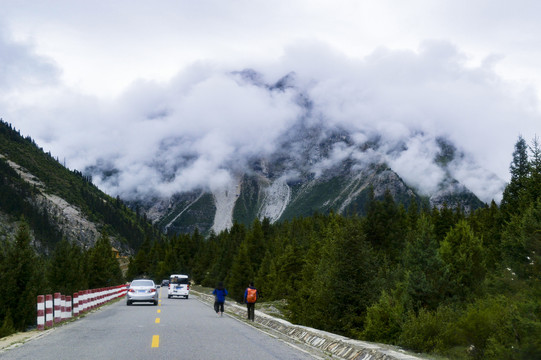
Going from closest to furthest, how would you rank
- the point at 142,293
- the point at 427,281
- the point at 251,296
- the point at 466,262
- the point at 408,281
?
the point at 251,296, the point at 408,281, the point at 427,281, the point at 142,293, the point at 466,262

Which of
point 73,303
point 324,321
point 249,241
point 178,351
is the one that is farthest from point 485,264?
point 249,241

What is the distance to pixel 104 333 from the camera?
53.5 feet

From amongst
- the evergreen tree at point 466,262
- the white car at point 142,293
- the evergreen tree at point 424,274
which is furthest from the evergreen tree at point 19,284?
the evergreen tree at point 466,262

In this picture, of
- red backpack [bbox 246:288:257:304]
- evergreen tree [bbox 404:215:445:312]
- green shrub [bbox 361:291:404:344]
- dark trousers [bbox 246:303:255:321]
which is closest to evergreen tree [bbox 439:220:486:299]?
evergreen tree [bbox 404:215:445:312]

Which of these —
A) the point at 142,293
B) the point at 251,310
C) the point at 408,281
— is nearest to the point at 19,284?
the point at 142,293

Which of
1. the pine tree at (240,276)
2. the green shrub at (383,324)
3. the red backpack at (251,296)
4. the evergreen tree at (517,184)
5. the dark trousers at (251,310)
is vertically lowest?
the pine tree at (240,276)

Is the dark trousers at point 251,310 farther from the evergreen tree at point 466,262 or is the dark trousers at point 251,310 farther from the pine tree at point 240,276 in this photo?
the pine tree at point 240,276

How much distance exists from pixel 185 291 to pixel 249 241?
1813 inches

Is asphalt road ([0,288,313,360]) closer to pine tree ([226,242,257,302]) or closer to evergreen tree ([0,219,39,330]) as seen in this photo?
evergreen tree ([0,219,39,330])

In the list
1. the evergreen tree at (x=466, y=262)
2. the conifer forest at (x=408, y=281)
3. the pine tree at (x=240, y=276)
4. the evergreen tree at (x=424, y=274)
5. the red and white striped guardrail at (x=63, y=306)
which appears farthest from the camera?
the pine tree at (x=240, y=276)

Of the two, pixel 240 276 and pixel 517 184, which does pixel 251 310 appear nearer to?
pixel 517 184

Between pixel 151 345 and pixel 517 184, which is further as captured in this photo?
pixel 517 184

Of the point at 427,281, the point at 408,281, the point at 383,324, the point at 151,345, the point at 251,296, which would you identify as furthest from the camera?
the point at 427,281

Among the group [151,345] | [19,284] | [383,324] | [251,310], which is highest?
[19,284]
